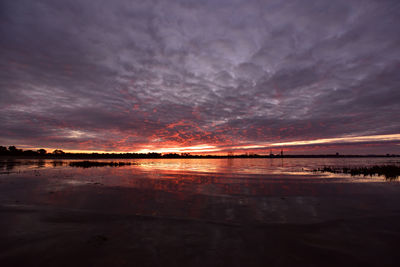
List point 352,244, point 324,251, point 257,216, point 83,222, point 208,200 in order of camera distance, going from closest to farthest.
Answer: point 324,251
point 352,244
point 83,222
point 257,216
point 208,200

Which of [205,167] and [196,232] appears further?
[205,167]

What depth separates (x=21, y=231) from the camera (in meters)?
8.28

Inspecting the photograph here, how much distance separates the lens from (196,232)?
329 inches

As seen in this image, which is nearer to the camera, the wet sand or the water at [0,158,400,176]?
the wet sand

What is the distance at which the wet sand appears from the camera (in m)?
6.24

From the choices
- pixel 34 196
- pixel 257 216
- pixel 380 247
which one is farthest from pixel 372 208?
pixel 34 196

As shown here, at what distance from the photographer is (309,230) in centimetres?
873

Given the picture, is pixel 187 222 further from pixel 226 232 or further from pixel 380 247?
Answer: pixel 380 247

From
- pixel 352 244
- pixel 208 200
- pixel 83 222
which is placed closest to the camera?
pixel 352 244

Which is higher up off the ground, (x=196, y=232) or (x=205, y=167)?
(x=196, y=232)

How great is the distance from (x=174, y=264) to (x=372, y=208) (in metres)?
13.9

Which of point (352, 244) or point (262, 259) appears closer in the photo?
point (262, 259)

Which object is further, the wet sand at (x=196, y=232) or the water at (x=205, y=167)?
the water at (x=205, y=167)

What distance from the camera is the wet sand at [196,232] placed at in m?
6.24
